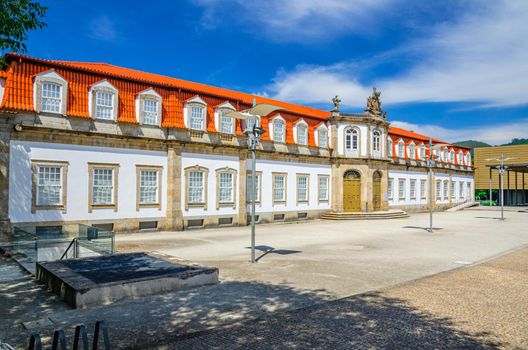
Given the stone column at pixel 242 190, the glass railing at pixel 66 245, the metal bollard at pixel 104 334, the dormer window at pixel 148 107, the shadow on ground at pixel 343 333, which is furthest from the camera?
the stone column at pixel 242 190

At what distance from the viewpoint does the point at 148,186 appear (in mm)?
22359

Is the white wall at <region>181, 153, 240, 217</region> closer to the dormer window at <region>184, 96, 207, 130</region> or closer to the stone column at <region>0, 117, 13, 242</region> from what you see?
the dormer window at <region>184, 96, 207, 130</region>

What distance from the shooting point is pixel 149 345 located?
6168 mm

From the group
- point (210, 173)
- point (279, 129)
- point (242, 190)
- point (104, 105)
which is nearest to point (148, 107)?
point (104, 105)

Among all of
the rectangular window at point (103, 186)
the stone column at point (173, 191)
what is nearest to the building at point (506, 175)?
the stone column at point (173, 191)

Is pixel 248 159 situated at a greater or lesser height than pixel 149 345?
greater

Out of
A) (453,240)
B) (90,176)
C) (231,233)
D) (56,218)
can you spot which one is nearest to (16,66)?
(90,176)

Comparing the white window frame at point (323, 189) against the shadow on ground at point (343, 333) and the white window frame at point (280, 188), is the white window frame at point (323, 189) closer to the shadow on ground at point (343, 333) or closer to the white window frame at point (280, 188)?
the white window frame at point (280, 188)

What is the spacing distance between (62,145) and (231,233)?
9808mm

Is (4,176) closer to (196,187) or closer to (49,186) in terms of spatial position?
(49,186)

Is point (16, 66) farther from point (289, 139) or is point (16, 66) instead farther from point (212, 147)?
point (289, 139)

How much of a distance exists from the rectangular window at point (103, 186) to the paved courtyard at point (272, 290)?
3.23 m

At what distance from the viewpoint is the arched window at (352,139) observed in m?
34.6

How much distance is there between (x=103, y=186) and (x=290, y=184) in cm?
1444
